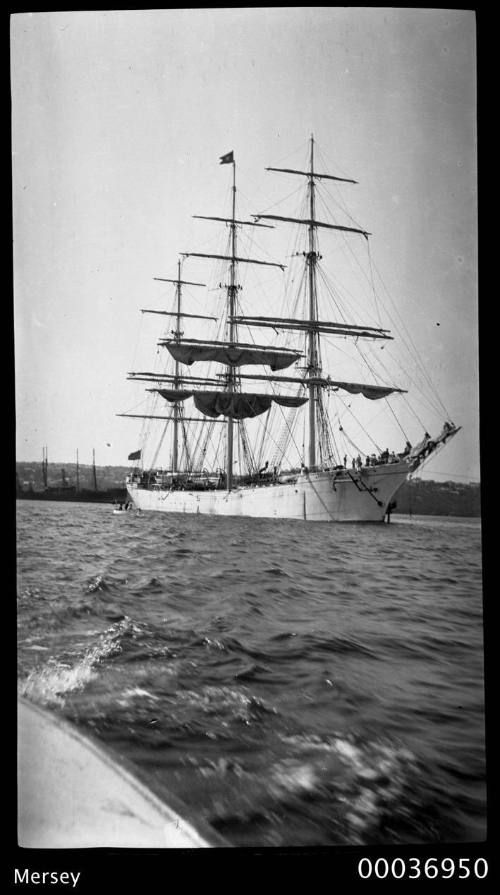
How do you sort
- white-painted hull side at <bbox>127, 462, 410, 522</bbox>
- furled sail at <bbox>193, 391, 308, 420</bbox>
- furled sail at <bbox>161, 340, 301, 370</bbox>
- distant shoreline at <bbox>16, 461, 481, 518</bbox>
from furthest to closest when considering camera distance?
furled sail at <bbox>193, 391, 308, 420</bbox> < white-painted hull side at <bbox>127, 462, 410, 522</bbox> < furled sail at <bbox>161, 340, 301, 370</bbox> < distant shoreline at <bbox>16, 461, 481, 518</bbox>

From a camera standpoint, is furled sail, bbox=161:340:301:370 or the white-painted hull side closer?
furled sail, bbox=161:340:301:370

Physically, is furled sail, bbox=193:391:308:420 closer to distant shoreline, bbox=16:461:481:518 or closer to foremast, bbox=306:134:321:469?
foremast, bbox=306:134:321:469

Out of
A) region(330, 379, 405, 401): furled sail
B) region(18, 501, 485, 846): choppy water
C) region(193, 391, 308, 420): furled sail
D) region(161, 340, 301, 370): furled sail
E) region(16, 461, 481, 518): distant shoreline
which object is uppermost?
region(161, 340, 301, 370): furled sail

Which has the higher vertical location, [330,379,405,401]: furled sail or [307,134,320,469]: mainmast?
[307,134,320,469]: mainmast

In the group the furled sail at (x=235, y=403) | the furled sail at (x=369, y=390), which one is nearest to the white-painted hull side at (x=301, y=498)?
the furled sail at (x=369, y=390)

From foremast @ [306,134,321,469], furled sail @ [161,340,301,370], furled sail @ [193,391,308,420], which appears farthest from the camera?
furled sail @ [193,391,308,420]

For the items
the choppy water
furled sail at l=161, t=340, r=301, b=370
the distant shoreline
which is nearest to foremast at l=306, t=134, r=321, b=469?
furled sail at l=161, t=340, r=301, b=370
